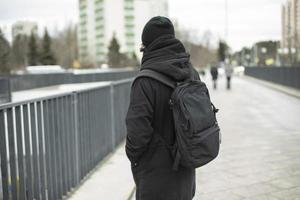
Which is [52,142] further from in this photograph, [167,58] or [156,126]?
[167,58]

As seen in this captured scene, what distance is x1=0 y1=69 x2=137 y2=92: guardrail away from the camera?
29.0 metres

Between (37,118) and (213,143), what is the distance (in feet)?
6.85

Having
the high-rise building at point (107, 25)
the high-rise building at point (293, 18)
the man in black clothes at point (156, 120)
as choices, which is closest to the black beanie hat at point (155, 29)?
the man in black clothes at point (156, 120)

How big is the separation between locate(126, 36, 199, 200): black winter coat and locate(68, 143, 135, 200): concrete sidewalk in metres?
2.34

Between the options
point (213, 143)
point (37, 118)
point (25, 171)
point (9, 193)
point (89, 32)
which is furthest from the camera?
point (89, 32)

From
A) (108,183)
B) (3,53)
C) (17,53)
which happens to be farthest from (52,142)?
(17,53)

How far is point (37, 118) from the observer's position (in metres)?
4.50

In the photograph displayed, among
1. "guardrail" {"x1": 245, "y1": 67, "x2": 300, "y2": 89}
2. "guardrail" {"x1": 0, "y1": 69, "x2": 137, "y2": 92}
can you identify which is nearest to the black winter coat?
"guardrail" {"x1": 245, "y1": 67, "x2": 300, "y2": 89}

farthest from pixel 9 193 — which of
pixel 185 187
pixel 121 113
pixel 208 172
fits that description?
pixel 121 113

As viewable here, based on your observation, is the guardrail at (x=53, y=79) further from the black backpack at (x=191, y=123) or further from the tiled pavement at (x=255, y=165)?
the black backpack at (x=191, y=123)

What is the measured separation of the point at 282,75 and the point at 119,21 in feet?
375

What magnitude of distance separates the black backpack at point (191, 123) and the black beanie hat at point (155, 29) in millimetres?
227

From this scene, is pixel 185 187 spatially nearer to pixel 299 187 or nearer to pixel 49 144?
pixel 49 144

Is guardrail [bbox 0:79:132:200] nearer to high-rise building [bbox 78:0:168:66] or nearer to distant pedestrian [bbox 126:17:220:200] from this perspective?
distant pedestrian [bbox 126:17:220:200]
